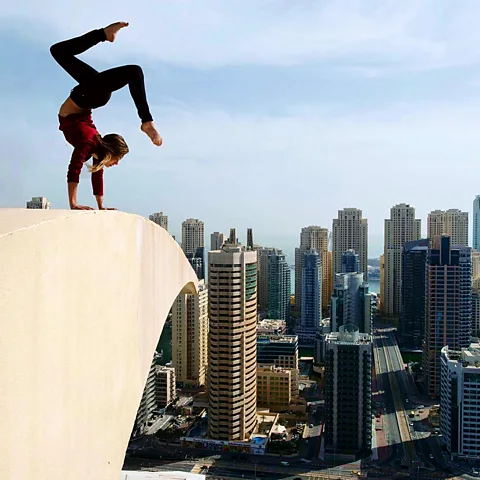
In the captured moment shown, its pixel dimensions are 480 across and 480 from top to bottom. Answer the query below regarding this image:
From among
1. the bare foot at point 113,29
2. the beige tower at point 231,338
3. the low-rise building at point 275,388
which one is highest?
the bare foot at point 113,29

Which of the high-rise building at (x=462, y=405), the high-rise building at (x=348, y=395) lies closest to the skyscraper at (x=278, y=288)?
the high-rise building at (x=348, y=395)

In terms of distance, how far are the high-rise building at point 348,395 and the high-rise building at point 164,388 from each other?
144 inches

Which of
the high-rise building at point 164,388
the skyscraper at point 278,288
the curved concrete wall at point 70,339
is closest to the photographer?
the curved concrete wall at point 70,339

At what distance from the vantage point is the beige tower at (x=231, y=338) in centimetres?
800

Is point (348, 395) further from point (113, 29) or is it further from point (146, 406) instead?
point (113, 29)

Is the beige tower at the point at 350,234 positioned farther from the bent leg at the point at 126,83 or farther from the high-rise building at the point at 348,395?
the bent leg at the point at 126,83

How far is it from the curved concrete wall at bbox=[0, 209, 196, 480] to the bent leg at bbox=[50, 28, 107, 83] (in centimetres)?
32

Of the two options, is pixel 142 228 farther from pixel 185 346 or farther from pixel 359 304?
pixel 359 304

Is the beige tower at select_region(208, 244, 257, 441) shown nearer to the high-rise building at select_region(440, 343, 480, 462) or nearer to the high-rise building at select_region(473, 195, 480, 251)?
the high-rise building at select_region(440, 343, 480, 462)

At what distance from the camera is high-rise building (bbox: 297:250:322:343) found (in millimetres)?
16109

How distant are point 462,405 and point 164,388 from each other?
569 cm

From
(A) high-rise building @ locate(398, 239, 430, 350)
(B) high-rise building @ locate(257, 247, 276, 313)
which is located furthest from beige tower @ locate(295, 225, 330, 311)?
(A) high-rise building @ locate(398, 239, 430, 350)

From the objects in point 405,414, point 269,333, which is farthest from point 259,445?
point 269,333

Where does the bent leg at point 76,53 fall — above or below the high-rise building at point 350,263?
above
